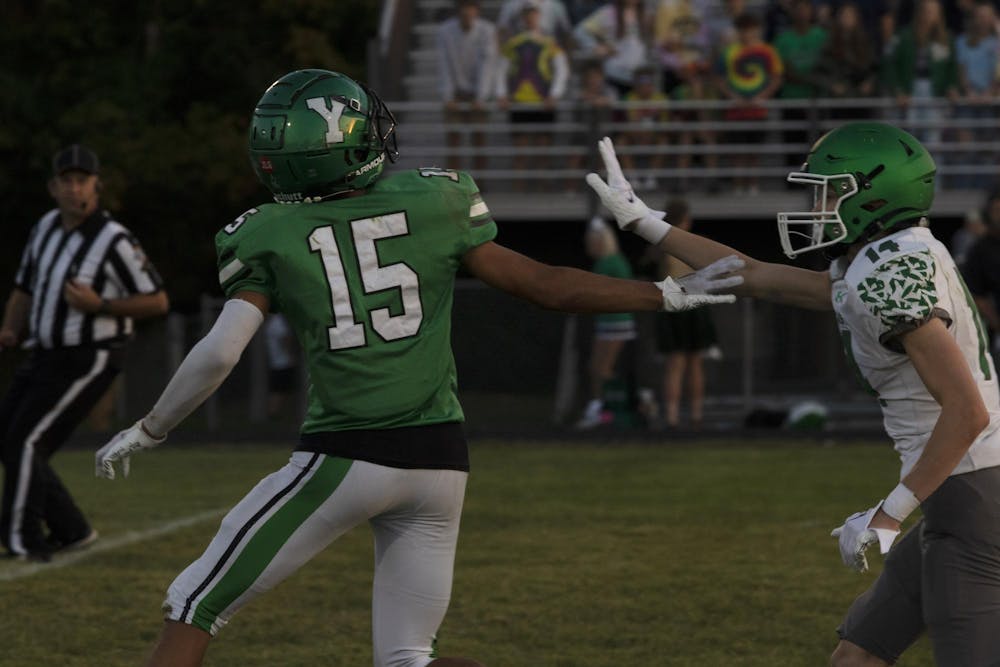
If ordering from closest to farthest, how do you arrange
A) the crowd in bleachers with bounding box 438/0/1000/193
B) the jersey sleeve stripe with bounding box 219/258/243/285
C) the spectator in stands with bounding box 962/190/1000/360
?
1. the jersey sleeve stripe with bounding box 219/258/243/285
2. the spectator in stands with bounding box 962/190/1000/360
3. the crowd in bleachers with bounding box 438/0/1000/193

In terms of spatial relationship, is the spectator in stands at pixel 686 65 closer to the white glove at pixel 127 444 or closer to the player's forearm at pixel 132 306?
the player's forearm at pixel 132 306

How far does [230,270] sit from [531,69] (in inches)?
468

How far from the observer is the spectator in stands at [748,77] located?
1487cm

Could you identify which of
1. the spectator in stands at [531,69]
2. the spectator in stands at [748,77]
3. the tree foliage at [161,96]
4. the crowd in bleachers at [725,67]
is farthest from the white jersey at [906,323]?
the tree foliage at [161,96]

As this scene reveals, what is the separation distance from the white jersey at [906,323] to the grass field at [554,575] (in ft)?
6.42

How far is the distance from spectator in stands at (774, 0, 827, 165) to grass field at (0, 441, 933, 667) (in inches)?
194

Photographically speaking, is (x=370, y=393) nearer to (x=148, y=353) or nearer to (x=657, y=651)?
(x=657, y=651)

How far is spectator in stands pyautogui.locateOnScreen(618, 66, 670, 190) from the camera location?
50.2 ft

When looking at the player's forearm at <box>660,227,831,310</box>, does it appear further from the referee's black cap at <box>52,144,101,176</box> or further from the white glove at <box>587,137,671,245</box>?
the referee's black cap at <box>52,144,101,176</box>

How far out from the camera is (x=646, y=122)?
50.6ft

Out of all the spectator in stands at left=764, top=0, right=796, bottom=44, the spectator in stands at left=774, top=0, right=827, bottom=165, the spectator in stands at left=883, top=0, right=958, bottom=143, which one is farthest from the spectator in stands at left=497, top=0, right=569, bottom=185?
the spectator in stands at left=883, top=0, right=958, bottom=143

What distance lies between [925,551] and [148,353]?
12497 millimetres

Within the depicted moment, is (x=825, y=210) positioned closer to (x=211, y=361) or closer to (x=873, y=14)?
(x=211, y=361)

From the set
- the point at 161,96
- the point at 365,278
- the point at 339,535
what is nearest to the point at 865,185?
the point at 365,278
